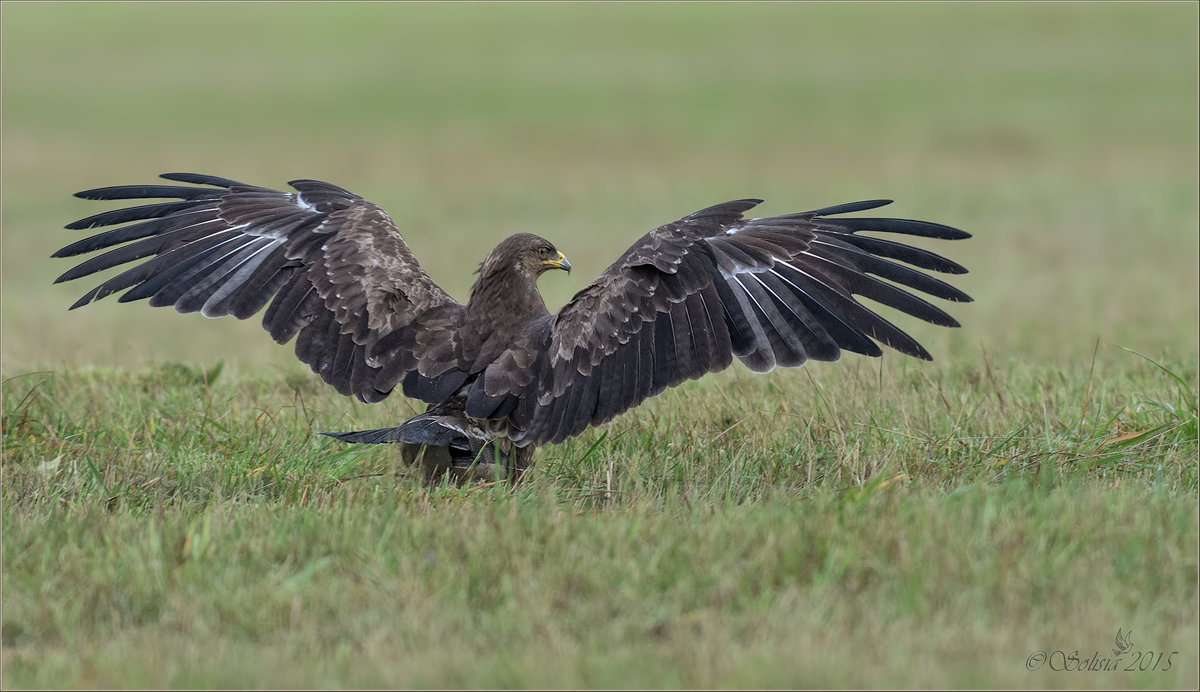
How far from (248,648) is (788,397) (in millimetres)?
3864

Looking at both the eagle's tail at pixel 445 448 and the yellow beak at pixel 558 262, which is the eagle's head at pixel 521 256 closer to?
the yellow beak at pixel 558 262

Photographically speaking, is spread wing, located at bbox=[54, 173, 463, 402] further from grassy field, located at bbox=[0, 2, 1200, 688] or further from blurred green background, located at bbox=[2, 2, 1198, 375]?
blurred green background, located at bbox=[2, 2, 1198, 375]

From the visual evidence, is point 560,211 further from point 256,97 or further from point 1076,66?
point 1076,66

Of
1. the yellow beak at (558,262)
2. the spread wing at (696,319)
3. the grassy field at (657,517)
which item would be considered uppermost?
the yellow beak at (558,262)

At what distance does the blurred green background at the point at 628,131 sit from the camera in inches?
550

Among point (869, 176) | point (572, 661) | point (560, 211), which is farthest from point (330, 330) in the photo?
point (869, 176)

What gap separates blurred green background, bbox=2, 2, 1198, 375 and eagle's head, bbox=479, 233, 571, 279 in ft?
8.99

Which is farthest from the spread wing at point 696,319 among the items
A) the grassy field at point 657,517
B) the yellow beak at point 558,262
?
the yellow beak at point 558,262

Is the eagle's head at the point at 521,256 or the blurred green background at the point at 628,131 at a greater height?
the blurred green background at the point at 628,131

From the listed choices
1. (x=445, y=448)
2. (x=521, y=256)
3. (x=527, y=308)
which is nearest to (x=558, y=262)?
(x=521, y=256)

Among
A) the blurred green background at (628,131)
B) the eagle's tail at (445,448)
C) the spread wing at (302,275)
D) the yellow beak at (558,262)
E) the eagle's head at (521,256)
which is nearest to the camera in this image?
the eagle's tail at (445,448)

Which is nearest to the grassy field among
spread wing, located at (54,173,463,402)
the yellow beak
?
spread wing, located at (54,173,463,402)

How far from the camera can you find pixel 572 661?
3682 mm

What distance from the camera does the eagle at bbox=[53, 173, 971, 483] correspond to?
18.5 feet
